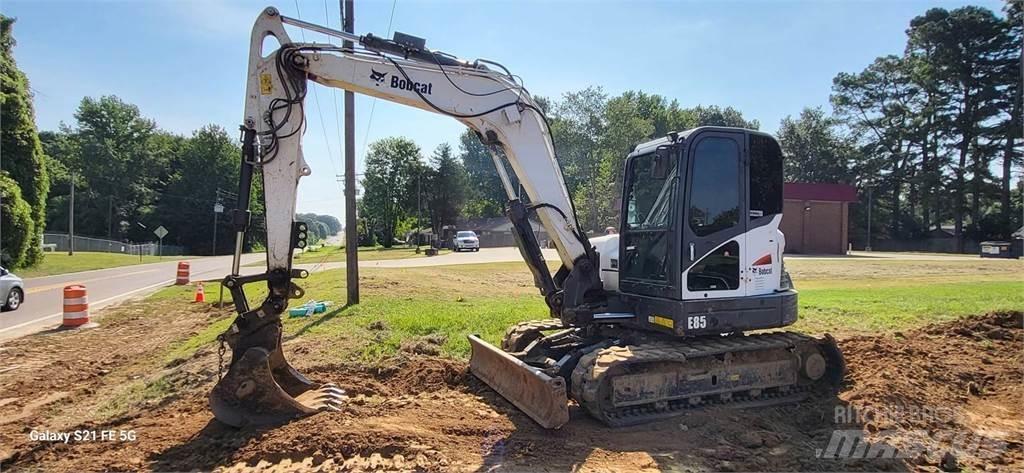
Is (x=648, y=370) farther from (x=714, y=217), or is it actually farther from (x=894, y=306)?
(x=894, y=306)

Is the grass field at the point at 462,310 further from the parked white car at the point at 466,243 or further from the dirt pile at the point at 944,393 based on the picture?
the parked white car at the point at 466,243

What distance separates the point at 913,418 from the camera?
5.81 metres

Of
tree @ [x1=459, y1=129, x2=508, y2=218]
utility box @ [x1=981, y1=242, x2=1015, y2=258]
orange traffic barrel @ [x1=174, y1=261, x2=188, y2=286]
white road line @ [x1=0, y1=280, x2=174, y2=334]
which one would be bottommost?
white road line @ [x1=0, y1=280, x2=174, y2=334]

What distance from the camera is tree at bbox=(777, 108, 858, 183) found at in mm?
71438

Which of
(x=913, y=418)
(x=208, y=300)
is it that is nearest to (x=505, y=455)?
(x=913, y=418)

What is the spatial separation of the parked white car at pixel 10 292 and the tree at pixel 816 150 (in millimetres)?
71676

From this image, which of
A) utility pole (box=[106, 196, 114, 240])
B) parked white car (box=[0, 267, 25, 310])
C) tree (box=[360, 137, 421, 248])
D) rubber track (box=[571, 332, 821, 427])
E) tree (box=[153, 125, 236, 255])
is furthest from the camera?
tree (box=[360, 137, 421, 248])

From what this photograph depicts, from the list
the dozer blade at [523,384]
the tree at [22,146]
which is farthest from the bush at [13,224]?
the dozer blade at [523,384]

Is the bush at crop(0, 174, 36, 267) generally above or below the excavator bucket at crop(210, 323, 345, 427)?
above

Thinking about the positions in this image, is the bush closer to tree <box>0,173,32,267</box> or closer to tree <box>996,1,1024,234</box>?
tree <box>0,173,32,267</box>

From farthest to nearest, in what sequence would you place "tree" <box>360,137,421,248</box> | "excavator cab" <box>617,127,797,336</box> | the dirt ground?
"tree" <box>360,137,421,248</box>
"excavator cab" <box>617,127,797,336</box>
the dirt ground

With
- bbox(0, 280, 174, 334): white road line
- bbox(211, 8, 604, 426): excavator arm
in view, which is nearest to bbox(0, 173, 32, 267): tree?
bbox(0, 280, 174, 334): white road line

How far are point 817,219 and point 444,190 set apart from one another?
44.6 metres

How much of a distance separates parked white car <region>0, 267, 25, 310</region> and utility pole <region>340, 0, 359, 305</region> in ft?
29.0
